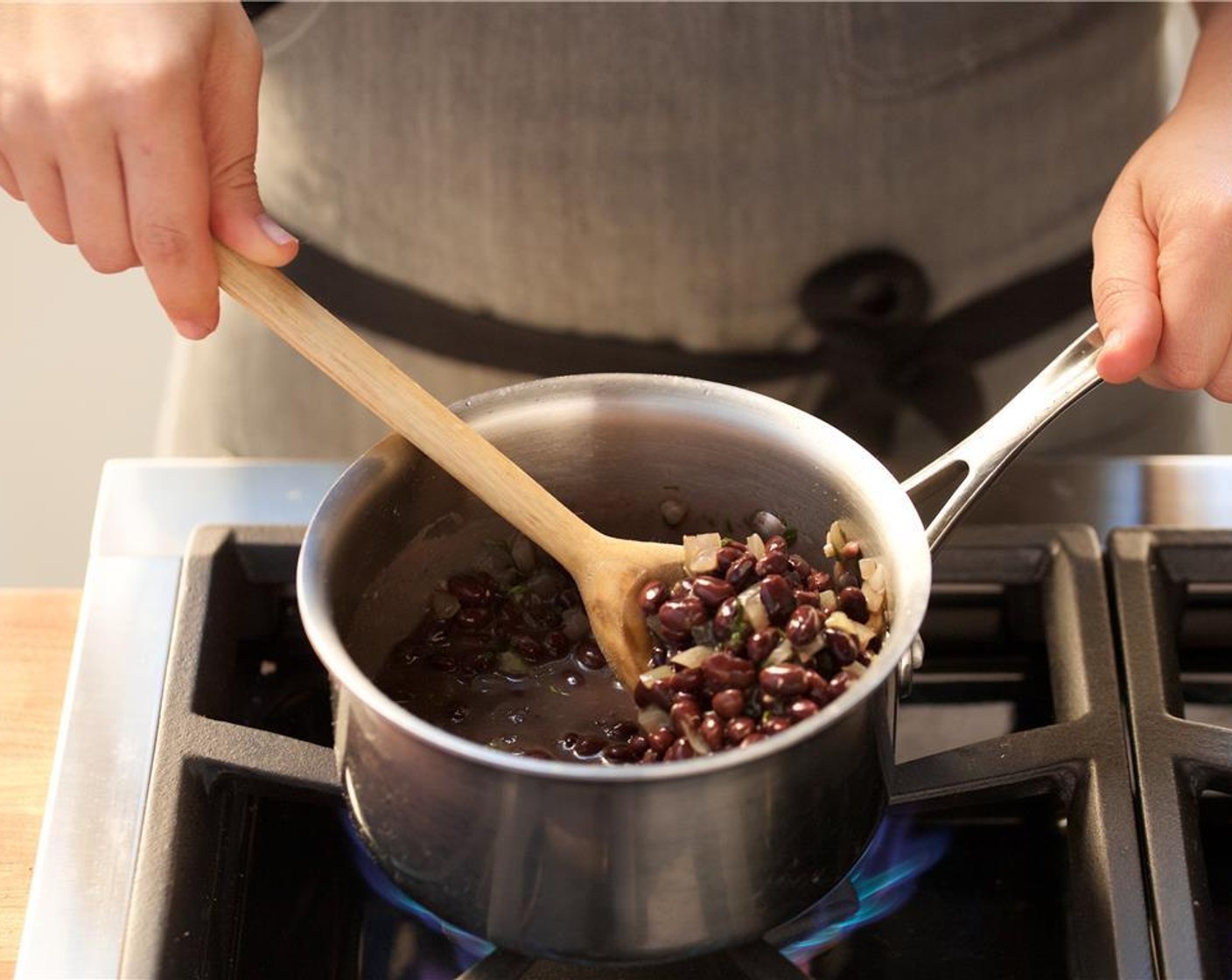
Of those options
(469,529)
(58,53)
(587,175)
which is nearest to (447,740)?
(469,529)

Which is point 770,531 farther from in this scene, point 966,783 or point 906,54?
point 906,54

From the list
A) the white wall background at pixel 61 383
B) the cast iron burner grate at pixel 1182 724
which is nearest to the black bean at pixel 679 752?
the cast iron burner grate at pixel 1182 724

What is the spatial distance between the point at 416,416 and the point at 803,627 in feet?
0.74

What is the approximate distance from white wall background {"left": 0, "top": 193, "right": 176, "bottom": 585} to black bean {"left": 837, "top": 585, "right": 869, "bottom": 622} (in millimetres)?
1500

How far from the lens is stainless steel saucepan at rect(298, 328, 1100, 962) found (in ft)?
2.13

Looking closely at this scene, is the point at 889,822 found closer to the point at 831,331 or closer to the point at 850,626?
the point at 850,626

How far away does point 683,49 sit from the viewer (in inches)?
43.2

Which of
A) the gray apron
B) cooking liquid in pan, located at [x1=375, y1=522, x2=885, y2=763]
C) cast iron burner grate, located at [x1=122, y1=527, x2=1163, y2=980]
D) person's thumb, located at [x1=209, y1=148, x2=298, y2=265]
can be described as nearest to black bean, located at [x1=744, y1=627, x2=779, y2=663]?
cooking liquid in pan, located at [x1=375, y1=522, x2=885, y2=763]

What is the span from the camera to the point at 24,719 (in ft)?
2.98

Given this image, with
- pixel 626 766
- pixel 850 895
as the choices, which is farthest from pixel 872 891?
pixel 626 766

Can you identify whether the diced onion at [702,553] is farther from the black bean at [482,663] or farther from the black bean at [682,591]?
the black bean at [482,663]

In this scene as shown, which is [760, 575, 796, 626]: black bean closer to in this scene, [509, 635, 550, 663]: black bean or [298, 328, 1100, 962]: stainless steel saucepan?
[298, 328, 1100, 962]: stainless steel saucepan

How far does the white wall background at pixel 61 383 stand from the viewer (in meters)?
→ 2.08

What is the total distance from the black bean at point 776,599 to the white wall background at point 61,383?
58.6 inches
